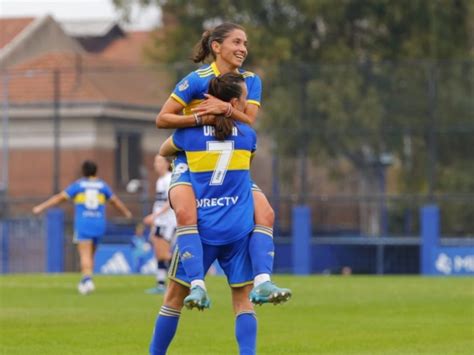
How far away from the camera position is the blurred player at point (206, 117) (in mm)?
9102

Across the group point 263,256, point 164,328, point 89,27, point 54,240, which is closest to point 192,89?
point 263,256

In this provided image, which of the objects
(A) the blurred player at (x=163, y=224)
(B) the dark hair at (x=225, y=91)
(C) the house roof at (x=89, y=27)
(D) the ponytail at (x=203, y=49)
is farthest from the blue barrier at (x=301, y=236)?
(C) the house roof at (x=89, y=27)

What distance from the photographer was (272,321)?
49.3ft

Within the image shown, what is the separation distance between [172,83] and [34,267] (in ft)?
19.1

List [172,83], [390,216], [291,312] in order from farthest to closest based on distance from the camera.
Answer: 1. [172,83]
2. [390,216]
3. [291,312]

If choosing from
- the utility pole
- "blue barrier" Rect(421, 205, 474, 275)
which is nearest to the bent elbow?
"blue barrier" Rect(421, 205, 474, 275)

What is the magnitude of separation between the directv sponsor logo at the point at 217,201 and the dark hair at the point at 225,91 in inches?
16.0

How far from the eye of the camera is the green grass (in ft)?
40.7

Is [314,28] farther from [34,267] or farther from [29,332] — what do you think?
[29,332]

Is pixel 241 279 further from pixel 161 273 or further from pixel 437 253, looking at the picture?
pixel 437 253

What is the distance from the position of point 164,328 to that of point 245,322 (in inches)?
23.9

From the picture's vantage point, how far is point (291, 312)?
645 inches

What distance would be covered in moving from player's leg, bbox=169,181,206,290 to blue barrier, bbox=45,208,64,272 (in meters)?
24.9

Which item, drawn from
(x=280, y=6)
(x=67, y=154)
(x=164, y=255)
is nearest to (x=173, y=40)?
(x=280, y=6)
